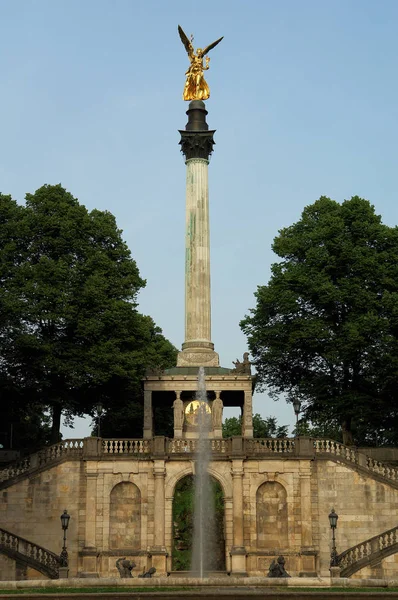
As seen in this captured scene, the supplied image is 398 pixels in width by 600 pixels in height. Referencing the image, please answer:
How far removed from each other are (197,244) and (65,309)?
27.1 feet

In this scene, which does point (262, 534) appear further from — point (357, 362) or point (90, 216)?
point (90, 216)

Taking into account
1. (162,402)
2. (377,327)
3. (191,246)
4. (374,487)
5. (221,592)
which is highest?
(191,246)

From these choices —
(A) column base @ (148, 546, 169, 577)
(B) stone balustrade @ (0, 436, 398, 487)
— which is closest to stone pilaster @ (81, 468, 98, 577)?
(B) stone balustrade @ (0, 436, 398, 487)

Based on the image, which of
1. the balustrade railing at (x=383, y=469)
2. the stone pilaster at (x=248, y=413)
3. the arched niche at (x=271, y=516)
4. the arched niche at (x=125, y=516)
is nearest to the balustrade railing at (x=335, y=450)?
the balustrade railing at (x=383, y=469)

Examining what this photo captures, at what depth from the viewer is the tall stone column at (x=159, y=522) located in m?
43.9

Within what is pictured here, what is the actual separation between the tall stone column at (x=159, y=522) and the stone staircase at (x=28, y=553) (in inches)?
199

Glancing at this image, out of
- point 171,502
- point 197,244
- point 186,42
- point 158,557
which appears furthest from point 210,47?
point 158,557

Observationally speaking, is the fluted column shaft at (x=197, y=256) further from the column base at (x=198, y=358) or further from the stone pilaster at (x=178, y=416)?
the stone pilaster at (x=178, y=416)

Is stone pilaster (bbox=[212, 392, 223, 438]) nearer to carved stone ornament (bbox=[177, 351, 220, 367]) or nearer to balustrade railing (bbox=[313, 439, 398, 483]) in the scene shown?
carved stone ornament (bbox=[177, 351, 220, 367])

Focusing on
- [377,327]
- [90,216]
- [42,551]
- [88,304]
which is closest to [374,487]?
[377,327]

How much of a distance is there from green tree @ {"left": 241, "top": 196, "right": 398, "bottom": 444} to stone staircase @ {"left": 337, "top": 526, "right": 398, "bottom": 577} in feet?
42.0

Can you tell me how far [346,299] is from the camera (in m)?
55.1

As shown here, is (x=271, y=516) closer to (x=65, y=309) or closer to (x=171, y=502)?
(x=171, y=502)

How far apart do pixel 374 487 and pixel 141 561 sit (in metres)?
11.4
